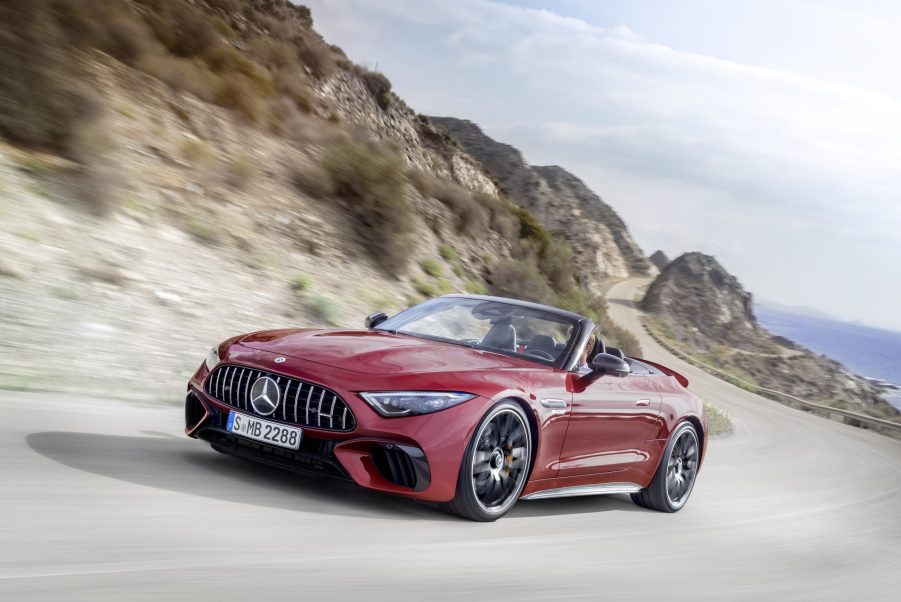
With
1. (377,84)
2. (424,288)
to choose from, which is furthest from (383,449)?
(377,84)

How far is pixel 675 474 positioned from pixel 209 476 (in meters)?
3.75

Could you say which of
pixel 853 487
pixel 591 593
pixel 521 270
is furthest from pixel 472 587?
pixel 521 270

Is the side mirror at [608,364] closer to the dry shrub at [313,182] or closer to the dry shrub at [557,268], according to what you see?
the dry shrub at [313,182]

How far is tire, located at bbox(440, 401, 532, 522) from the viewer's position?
5.35 m

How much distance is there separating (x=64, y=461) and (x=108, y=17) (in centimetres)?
1235

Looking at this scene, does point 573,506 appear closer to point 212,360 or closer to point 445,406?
point 445,406

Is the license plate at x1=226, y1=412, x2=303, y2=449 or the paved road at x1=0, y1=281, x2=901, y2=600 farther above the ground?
the license plate at x1=226, y1=412, x2=303, y2=449

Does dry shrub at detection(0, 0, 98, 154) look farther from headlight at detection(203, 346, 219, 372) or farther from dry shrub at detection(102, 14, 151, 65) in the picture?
headlight at detection(203, 346, 219, 372)

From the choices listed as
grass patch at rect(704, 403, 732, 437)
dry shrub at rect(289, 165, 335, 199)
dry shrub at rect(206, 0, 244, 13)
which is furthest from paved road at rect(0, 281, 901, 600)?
dry shrub at rect(206, 0, 244, 13)

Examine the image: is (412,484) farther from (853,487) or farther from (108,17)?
(108,17)

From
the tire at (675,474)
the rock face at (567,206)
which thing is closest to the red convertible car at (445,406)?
the tire at (675,474)

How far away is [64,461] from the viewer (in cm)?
519

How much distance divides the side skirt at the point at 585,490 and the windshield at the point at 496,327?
78cm

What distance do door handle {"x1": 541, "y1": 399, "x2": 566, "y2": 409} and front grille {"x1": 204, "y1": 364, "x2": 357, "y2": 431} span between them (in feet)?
4.16
